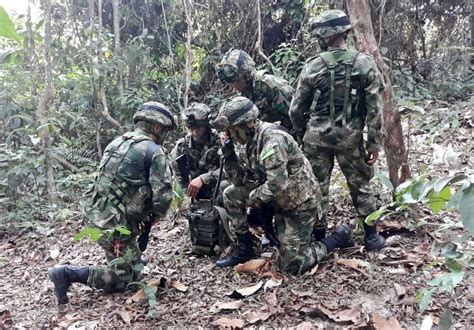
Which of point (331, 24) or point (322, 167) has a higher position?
point (331, 24)

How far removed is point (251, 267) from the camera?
4.37 metres

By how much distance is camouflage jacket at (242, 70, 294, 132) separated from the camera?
4.84m

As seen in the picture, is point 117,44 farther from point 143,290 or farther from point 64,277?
point 143,290

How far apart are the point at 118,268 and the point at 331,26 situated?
9.50 feet

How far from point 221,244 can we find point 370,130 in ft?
6.40

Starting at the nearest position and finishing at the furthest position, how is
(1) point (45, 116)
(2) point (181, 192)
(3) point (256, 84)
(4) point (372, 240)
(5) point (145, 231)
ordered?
(4) point (372, 240) < (5) point (145, 231) < (3) point (256, 84) < (2) point (181, 192) < (1) point (45, 116)

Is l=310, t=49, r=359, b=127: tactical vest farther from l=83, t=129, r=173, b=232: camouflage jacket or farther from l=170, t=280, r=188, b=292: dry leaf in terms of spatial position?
l=170, t=280, r=188, b=292: dry leaf


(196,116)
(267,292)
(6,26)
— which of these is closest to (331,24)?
(196,116)

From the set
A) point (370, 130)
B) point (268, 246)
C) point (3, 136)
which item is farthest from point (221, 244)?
point (3, 136)

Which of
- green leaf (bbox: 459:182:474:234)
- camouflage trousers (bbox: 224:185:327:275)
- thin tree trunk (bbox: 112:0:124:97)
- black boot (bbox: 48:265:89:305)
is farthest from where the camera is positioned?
thin tree trunk (bbox: 112:0:124:97)

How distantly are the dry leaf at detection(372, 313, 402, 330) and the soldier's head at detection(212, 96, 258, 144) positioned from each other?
1.88 m

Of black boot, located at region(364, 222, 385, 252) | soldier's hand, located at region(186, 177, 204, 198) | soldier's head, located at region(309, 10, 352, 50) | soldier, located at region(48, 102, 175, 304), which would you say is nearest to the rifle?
soldier, located at region(48, 102, 175, 304)

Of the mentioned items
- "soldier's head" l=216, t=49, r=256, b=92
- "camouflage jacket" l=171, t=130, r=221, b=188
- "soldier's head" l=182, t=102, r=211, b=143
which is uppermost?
"soldier's head" l=216, t=49, r=256, b=92

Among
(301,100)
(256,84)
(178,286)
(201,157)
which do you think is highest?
(256,84)
